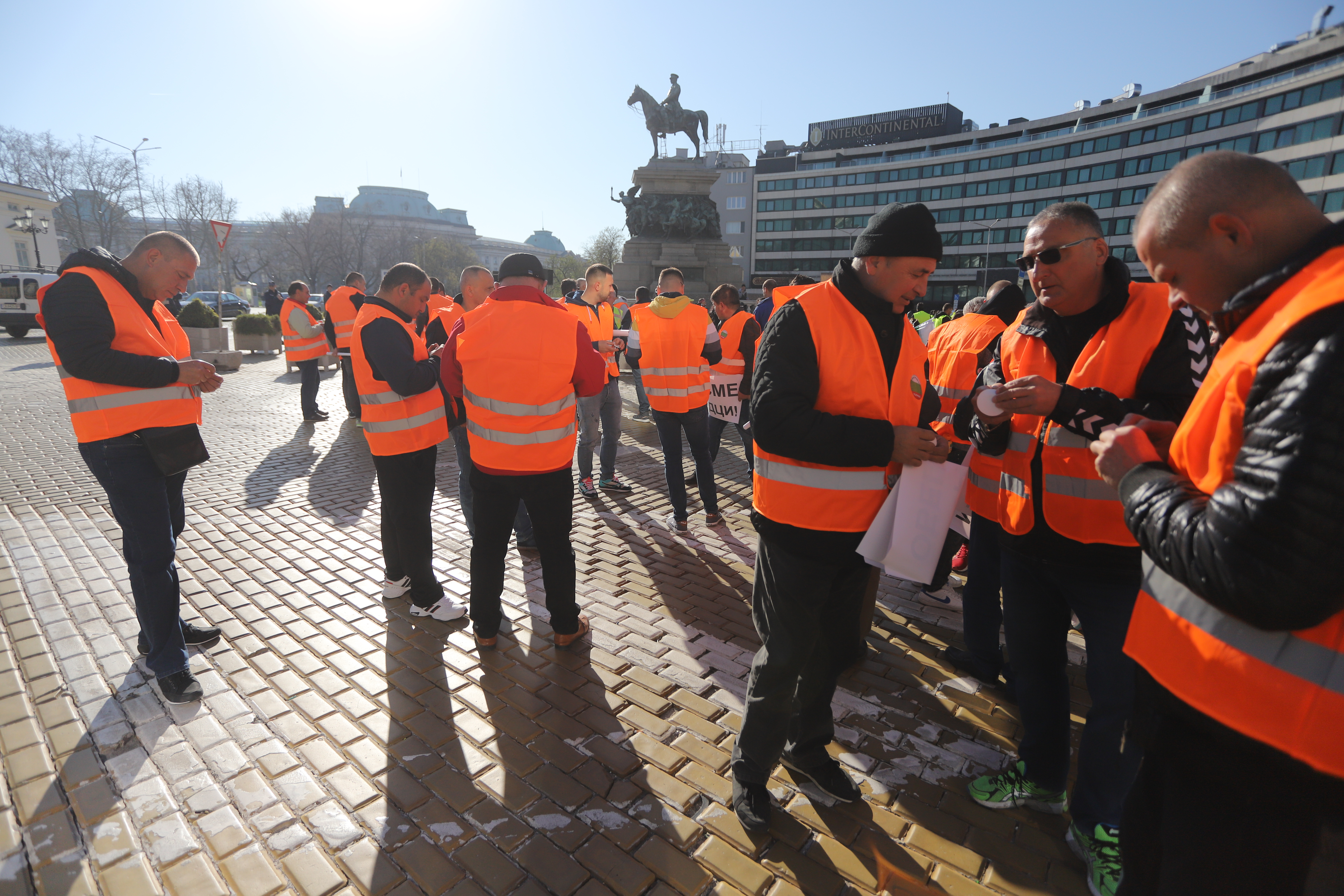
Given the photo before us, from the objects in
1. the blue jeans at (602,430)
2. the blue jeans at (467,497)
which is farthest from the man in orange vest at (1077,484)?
the blue jeans at (602,430)

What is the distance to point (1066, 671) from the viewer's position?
263cm

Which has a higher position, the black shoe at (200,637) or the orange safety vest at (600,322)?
the orange safety vest at (600,322)

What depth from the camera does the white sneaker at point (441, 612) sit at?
4320 millimetres

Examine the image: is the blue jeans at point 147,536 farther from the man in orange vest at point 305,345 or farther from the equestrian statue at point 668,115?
the equestrian statue at point 668,115

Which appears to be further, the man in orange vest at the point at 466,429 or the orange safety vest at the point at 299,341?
the orange safety vest at the point at 299,341

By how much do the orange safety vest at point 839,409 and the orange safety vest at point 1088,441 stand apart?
50cm

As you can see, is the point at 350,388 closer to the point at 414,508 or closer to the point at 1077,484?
the point at 414,508

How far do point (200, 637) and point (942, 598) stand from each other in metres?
4.86

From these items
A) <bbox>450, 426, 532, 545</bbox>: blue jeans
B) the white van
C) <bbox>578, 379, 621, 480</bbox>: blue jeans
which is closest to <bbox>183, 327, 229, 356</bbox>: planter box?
the white van

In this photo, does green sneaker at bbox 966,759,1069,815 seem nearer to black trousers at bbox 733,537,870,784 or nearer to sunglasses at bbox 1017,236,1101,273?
black trousers at bbox 733,537,870,784

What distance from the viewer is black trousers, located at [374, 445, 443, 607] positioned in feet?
13.9

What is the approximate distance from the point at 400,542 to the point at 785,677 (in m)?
2.92

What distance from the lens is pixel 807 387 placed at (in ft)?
7.62

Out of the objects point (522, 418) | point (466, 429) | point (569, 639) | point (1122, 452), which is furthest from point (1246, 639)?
point (466, 429)
